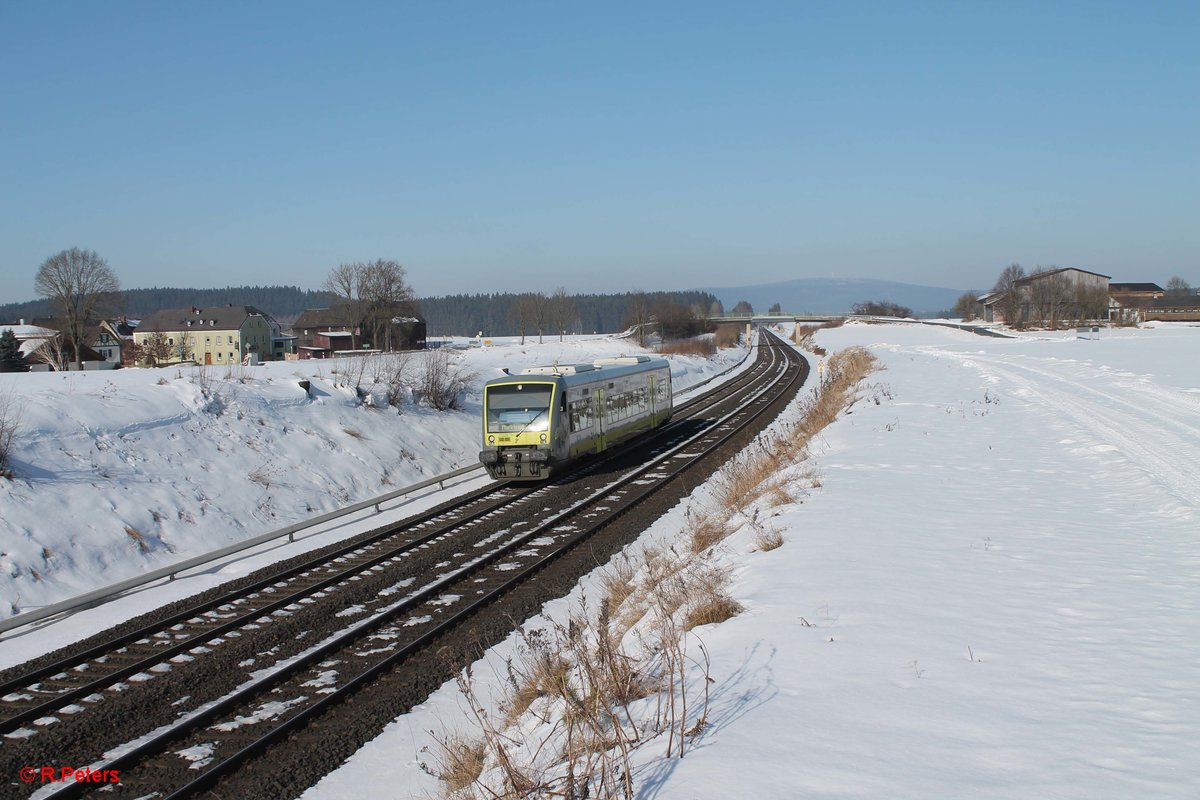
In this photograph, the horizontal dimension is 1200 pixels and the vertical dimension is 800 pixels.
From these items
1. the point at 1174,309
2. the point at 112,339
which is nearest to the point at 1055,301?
the point at 1174,309

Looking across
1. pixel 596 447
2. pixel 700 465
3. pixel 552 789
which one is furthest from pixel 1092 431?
pixel 552 789

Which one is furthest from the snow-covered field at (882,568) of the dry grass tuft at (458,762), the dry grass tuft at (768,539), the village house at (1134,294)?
the village house at (1134,294)

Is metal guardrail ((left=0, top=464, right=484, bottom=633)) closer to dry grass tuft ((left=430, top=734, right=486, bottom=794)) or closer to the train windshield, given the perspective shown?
the train windshield

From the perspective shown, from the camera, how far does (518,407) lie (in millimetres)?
21672

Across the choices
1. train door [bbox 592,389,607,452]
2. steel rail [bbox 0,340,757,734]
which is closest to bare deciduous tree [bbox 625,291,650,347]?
train door [bbox 592,389,607,452]

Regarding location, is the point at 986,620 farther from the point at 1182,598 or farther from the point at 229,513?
the point at 229,513

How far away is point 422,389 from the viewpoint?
93.3 ft

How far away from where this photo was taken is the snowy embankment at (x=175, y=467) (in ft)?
45.1

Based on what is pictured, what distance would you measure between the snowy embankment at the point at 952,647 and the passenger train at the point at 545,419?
6598mm

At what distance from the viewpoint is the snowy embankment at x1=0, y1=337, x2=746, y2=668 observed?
45.1ft

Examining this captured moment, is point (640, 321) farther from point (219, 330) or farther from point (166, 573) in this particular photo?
point (166, 573)

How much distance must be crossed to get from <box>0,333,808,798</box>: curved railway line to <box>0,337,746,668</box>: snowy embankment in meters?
1.42

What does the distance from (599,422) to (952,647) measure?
732 inches

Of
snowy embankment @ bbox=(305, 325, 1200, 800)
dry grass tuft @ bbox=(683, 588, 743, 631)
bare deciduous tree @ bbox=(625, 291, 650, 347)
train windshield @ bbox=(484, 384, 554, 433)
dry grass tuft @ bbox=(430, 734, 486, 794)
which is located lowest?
dry grass tuft @ bbox=(430, 734, 486, 794)
